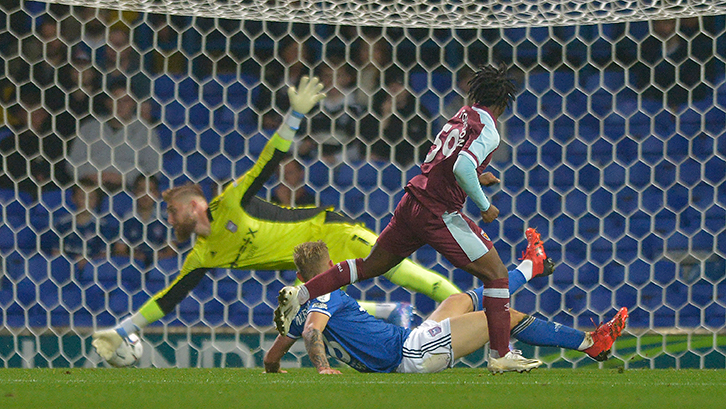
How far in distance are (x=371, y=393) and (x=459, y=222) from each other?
877 mm

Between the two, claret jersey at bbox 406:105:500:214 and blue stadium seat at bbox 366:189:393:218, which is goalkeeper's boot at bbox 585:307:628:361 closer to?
claret jersey at bbox 406:105:500:214

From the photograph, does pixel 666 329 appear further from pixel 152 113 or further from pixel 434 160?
pixel 152 113

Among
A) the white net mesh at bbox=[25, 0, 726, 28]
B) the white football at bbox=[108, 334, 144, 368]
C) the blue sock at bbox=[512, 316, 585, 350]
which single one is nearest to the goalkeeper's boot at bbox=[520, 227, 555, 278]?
the blue sock at bbox=[512, 316, 585, 350]

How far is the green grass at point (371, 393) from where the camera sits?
5.50 ft

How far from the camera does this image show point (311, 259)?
2.98 metres

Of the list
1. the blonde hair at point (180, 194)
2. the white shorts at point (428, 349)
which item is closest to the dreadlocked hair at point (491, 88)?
the white shorts at point (428, 349)

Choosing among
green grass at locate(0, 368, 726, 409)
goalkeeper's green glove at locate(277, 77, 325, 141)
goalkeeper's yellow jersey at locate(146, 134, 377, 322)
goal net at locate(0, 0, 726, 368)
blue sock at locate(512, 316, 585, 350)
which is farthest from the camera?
goal net at locate(0, 0, 726, 368)

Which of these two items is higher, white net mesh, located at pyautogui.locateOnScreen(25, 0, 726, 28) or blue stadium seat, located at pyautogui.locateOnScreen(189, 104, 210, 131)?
white net mesh, located at pyautogui.locateOnScreen(25, 0, 726, 28)

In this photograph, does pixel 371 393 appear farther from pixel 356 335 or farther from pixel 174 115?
pixel 174 115

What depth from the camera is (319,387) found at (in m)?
2.08

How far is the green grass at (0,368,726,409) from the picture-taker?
1.68 metres

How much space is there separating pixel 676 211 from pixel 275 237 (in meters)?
2.22

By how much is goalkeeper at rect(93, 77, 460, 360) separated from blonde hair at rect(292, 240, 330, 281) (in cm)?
50

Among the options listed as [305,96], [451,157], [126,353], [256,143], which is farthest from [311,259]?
[256,143]
